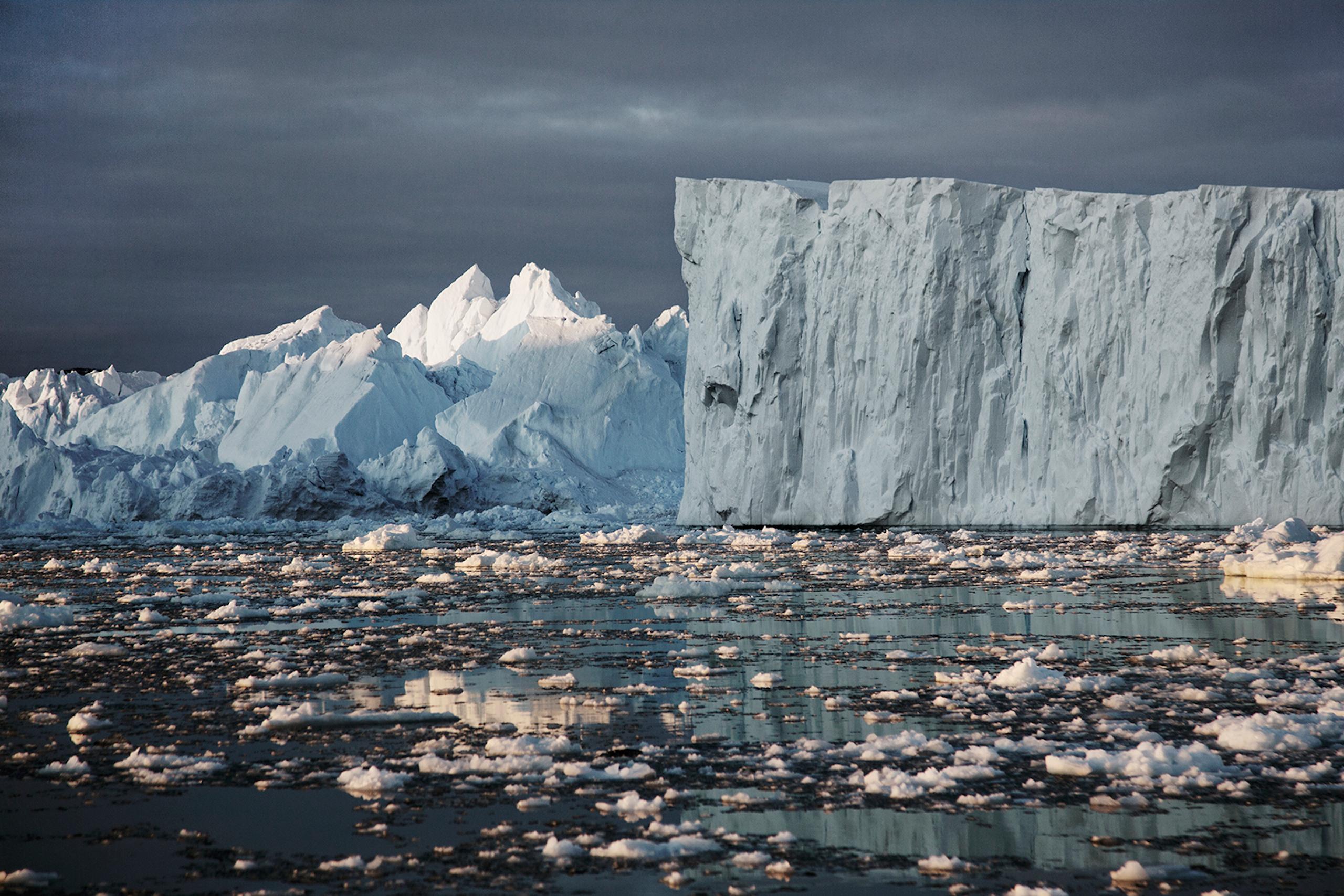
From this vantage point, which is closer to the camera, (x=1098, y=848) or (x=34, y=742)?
(x=1098, y=848)

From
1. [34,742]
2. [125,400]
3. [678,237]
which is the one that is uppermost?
[678,237]

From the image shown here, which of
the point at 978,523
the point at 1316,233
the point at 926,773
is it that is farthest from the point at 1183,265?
the point at 926,773

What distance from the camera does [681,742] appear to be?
4797 mm

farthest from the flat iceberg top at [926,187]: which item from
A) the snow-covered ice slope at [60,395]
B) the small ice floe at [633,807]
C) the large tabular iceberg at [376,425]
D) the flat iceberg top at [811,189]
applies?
the snow-covered ice slope at [60,395]

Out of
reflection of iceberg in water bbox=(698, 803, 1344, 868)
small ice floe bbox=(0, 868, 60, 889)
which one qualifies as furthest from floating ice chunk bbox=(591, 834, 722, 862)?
small ice floe bbox=(0, 868, 60, 889)

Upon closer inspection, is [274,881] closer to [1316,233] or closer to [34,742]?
[34,742]

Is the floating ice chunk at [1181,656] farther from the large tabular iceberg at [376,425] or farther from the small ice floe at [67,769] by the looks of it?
the large tabular iceberg at [376,425]

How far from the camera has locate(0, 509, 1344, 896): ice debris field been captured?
10.9 ft

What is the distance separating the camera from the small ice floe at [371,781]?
4121 millimetres

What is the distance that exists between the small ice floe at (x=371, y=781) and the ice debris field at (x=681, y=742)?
0.01 metres

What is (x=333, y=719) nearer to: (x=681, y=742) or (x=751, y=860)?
(x=681, y=742)

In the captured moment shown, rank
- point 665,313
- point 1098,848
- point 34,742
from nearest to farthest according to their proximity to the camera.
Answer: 1. point 1098,848
2. point 34,742
3. point 665,313

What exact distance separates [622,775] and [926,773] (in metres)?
1.02

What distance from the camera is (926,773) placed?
13.5 feet
